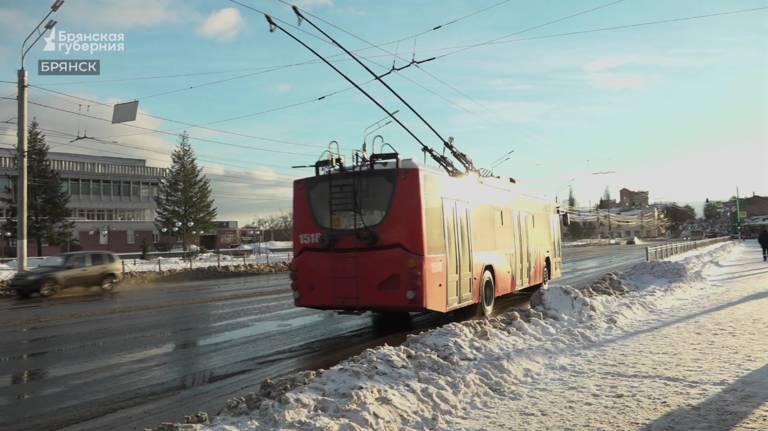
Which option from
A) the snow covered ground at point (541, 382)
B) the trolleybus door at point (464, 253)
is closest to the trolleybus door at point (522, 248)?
the trolleybus door at point (464, 253)

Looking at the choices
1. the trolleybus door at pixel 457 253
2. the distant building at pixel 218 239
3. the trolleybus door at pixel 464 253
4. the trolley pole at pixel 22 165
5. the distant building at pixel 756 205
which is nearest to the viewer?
the trolleybus door at pixel 457 253

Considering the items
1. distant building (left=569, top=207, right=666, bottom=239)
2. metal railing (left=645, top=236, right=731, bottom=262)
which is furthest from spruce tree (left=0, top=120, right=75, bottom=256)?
distant building (left=569, top=207, right=666, bottom=239)

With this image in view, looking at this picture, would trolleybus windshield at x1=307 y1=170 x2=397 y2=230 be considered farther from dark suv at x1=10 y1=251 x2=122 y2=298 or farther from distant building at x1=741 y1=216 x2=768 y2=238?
distant building at x1=741 y1=216 x2=768 y2=238

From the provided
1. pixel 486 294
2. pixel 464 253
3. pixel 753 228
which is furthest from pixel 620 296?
pixel 753 228

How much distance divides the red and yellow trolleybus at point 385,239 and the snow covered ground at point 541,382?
1492 mm

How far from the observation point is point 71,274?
2192 centimetres

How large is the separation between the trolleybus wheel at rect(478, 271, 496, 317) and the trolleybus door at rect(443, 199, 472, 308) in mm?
865

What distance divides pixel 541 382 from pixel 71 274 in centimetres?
2044

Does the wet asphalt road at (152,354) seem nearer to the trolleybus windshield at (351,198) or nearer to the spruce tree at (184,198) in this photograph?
the trolleybus windshield at (351,198)

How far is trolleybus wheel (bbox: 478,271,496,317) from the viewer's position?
12289 millimetres

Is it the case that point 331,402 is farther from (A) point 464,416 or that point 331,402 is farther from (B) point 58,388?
(B) point 58,388

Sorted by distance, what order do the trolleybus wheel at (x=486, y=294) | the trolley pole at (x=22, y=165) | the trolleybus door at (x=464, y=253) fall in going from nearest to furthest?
the trolleybus door at (x=464, y=253) < the trolleybus wheel at (x=486, y=294) < the trolley pole at (x=22, y=165)

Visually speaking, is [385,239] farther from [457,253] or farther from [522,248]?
[522,248]

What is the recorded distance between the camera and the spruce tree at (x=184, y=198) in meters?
70.7
